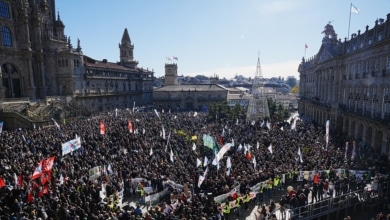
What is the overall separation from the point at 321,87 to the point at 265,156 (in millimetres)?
35461

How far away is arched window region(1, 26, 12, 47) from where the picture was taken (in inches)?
1681

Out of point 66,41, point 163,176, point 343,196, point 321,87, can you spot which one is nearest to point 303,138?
point 343,196

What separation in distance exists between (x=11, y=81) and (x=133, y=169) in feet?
117

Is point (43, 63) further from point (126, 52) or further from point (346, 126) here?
point (346, 126)

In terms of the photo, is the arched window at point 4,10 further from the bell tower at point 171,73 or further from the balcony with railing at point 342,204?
the bell tower at point 171,73

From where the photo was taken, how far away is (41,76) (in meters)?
49.5

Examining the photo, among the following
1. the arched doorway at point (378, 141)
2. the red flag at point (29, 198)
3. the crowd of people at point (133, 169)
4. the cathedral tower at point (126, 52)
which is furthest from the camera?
the cathedral tower at point (126, 52)

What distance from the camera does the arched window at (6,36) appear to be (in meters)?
→ 42.7

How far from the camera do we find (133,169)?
67.7 feet

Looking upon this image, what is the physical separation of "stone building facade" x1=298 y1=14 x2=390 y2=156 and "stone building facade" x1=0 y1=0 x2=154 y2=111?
44547 mm

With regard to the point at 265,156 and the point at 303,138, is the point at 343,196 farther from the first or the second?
the point at 303,138

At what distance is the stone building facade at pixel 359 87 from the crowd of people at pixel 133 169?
9.74ft

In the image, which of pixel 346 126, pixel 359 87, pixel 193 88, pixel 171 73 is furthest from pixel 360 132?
pixel 171 73

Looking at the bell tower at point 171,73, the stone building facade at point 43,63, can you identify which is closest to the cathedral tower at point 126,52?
the bell tower at point 171,73
